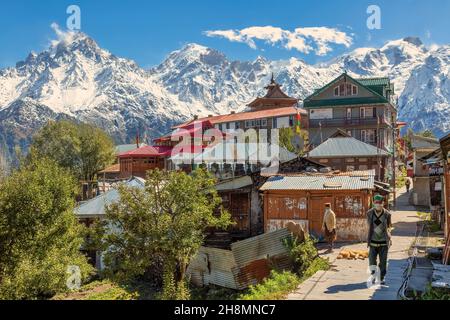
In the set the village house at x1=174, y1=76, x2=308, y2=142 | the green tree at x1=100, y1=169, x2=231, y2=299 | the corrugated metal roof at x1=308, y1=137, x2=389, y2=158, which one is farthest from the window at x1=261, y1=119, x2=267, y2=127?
the green tree at x1=100, y1=169, x2=231, y2=299

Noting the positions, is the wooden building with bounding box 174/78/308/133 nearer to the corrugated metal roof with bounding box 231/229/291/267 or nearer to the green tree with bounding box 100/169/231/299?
the corrugated metal roof with bounding box 231/229/291/267

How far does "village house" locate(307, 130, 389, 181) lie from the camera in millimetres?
40781

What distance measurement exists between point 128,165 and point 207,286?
44759 millimetres

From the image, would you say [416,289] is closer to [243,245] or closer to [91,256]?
[243,245]

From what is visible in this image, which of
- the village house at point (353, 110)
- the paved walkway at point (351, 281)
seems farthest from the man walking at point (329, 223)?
the village house at point (353, 110)

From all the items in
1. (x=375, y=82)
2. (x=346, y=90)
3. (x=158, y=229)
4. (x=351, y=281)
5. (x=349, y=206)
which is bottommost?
(x=351, y=281)

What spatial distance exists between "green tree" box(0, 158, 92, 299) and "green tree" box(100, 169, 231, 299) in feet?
17.2

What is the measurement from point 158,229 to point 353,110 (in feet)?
144

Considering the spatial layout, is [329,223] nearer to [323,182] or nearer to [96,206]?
[323,182]

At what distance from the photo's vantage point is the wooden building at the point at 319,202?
21.4 m

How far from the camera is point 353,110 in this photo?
5581 centimetres

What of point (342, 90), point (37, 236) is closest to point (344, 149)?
point (342, 90)

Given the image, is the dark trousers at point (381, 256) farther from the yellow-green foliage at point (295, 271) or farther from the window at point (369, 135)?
the window at point (369, 135)
